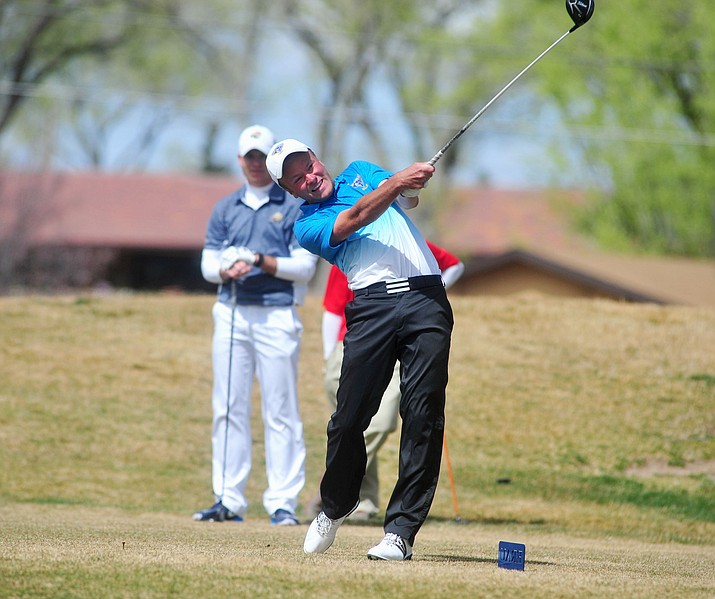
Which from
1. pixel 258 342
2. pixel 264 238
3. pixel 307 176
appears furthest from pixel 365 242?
pixel 258 342

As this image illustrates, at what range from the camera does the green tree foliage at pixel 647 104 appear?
33438mm

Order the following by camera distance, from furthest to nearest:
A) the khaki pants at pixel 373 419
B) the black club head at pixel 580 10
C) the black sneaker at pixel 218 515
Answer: the khaki pants at pixel 373 419
the black sneaker at pixel 218 515
the black club head at pixel 580 10

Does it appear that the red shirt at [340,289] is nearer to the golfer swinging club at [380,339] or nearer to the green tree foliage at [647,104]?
the golfer swinging club at [380,339]

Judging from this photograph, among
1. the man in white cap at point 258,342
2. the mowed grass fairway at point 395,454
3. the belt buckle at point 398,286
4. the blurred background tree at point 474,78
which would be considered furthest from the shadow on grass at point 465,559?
the blurred background tree at point 474,78

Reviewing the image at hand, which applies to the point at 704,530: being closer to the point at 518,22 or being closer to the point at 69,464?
the point at 69,464

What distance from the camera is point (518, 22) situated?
127 ft

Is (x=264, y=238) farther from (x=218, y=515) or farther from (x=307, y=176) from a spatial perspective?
(x=307, y=176)

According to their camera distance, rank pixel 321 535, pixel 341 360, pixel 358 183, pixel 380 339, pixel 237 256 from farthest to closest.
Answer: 1. pixel 341 360
2. pixel 237 256
3. pixel 358 183
4. pixel 321 535
5. pixel 380 339

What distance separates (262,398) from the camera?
8508 mm

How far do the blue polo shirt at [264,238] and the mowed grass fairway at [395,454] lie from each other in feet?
5.53

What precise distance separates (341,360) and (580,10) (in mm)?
3399

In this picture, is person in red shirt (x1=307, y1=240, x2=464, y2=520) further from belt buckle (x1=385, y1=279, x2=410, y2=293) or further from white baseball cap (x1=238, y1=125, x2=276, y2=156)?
belt buckle (x1=385, y1=279, x2=410, y2=293)

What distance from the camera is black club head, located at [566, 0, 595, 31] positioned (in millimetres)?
6250

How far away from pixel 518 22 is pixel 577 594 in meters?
35.9
